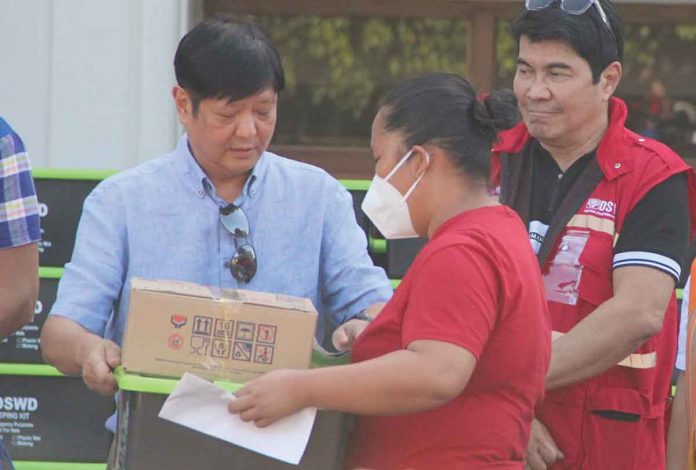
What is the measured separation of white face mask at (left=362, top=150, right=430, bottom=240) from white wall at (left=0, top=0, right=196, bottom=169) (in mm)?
3146

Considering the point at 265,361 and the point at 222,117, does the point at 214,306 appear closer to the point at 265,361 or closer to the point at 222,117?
the point at 265,361

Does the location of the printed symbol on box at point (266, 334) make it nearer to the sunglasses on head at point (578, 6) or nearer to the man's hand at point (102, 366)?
A: the man's hand at point (102, 366)

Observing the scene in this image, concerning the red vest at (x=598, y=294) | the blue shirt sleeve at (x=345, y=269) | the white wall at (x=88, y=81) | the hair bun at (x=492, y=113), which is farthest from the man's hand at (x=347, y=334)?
the white wall at (x=88, y=81)

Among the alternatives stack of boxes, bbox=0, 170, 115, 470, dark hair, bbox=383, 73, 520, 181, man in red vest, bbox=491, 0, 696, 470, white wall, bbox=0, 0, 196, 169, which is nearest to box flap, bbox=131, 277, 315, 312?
dark hair, bbox=383, 73, 520, 181

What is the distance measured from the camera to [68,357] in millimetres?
3146

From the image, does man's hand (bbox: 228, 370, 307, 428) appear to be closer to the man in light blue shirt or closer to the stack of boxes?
the man in light blue shirt

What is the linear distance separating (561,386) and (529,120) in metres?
0.66

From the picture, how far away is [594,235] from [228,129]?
3.02 ft

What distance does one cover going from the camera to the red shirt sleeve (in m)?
2.69

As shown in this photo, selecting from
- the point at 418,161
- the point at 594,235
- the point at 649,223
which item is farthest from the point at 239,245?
the point at 649,223

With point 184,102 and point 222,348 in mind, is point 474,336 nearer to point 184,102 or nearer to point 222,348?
point 222,348

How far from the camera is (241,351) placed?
2.85 metres

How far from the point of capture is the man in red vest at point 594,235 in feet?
11.5

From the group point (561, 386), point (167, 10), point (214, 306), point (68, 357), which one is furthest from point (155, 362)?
point (167, 10)
